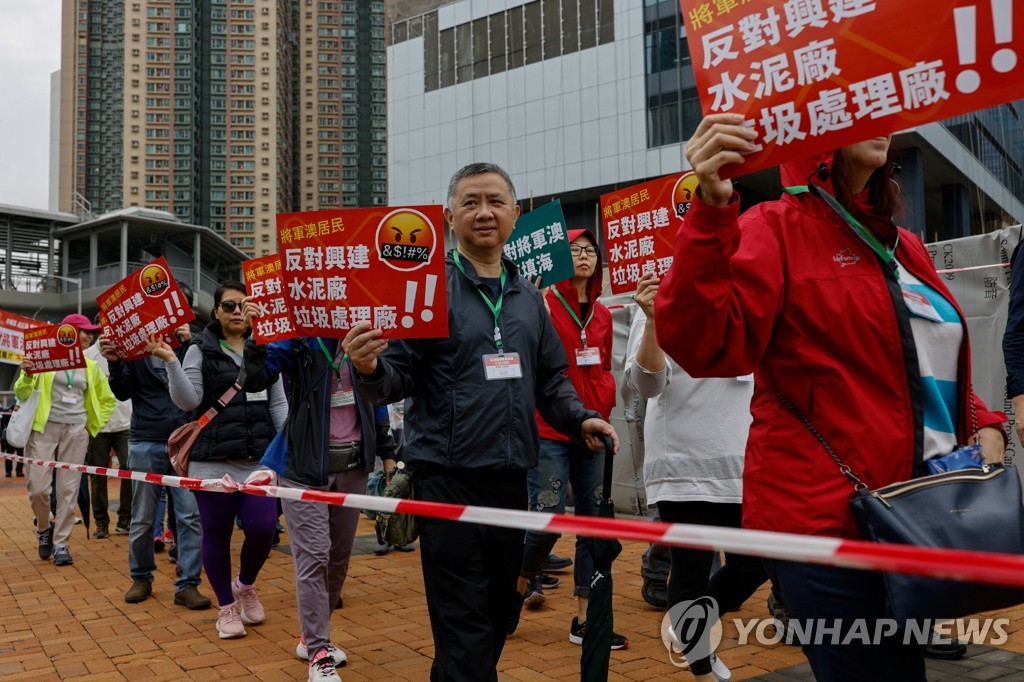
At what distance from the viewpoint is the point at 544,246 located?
5.83 m

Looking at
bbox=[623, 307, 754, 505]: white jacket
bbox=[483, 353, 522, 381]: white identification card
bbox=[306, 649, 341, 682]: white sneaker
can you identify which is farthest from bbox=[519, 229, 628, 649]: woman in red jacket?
bbox=[483, 353, 522, 381]: white identification card

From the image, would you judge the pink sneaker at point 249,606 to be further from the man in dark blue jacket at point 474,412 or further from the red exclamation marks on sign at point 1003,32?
the red exclamation marks on sign at point 1003,32

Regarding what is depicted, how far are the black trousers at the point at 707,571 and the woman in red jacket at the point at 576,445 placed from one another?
31.3 inches

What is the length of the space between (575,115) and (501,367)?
39135 mm

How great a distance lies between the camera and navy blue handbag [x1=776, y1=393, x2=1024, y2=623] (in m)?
1.68

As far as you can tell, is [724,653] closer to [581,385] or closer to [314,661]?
[581,385]

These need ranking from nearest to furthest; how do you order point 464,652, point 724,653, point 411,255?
point 464,652 < point 411,255 < point 724,653

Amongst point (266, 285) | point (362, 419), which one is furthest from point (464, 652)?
point (266, 285)

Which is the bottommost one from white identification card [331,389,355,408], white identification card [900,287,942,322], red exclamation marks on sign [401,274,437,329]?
white identification card [331,389,355,408]

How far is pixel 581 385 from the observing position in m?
5.38

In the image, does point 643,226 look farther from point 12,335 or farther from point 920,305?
point 12,335

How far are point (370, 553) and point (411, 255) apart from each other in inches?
215

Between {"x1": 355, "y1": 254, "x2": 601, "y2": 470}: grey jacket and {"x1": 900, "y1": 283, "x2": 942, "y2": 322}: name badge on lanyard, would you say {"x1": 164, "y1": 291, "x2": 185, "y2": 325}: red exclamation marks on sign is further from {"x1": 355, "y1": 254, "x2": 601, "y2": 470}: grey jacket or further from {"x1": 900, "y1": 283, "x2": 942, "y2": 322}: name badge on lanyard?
{"x1": 900, "y1": 283, "x2": 942, "y2": 322}: name badge on lanyard

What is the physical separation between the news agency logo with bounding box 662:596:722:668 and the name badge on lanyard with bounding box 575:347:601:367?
5.86ft
